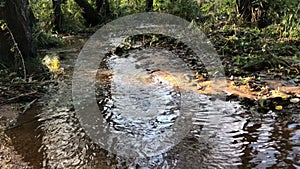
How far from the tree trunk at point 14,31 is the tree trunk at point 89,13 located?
637 cm

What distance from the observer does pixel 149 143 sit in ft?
12.6

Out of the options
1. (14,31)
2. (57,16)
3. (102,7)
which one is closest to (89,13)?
(102,7)

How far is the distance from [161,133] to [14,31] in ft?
13.0

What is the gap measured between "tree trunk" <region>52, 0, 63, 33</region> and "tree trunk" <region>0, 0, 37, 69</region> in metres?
5.00

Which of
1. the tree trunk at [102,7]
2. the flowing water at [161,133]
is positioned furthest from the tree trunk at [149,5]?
the flowing water at [161,133]

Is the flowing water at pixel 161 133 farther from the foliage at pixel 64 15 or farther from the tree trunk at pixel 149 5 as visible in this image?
the tree trunk at pixel 149 5

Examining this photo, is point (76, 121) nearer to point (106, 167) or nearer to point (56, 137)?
point (56, 137)

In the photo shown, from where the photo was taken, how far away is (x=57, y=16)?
11961 mm

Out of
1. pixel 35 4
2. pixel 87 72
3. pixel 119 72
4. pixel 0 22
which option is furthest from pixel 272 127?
pixel 35 4

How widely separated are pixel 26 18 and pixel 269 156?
5.27 meters

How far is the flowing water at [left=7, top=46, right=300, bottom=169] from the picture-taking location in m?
3.46

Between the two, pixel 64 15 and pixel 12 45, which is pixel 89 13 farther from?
pixel 12 45

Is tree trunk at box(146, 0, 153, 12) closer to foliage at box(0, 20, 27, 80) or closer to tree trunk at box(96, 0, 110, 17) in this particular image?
tree trunk at box(96, 0, 110, 17)

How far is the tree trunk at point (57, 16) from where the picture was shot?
1176cm
